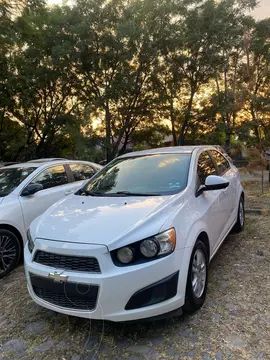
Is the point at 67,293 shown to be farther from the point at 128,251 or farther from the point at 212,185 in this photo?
the point at 212,185

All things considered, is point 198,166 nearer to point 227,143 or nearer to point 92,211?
point 92,211

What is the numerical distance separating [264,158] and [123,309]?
6460mm

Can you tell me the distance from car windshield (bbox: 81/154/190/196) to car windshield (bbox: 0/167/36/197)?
4.51ft

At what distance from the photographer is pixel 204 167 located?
388 cm

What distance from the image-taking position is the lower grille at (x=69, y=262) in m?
2.36

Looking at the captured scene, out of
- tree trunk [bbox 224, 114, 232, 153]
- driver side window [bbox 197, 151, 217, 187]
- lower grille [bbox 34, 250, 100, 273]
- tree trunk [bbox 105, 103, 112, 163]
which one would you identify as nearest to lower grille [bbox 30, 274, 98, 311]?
lower grille [bbox 34, 250, 100, 273]

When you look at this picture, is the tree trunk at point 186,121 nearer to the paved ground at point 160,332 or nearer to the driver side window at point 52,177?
the driver side window at point 52,177

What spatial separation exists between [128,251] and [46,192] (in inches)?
112

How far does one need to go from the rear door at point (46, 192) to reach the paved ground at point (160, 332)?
1.34 metres

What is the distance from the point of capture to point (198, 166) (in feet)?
12.1

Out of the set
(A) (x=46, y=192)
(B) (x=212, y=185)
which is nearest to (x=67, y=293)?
(B) (x=212, y=185)

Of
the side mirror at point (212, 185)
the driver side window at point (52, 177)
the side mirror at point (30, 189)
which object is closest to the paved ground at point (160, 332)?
the side mirror at point (212, 185)

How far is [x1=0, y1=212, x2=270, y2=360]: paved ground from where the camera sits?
7.71 ft

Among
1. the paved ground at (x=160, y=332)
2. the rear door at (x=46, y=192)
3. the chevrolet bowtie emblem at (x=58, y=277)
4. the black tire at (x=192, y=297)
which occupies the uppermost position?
the rear door at (x=46, y=192)
